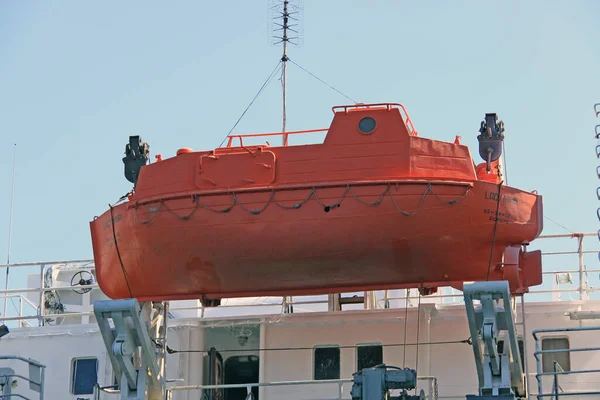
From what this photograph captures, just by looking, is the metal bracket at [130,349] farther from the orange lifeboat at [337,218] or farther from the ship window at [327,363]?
the ship window at [327,363]

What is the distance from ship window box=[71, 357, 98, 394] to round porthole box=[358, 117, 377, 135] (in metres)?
5.88

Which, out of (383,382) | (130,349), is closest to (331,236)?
(383,382)

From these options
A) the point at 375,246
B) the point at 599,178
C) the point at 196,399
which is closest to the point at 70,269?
the point at 196,399

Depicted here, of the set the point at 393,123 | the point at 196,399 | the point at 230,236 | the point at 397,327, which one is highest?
the point at 393,123

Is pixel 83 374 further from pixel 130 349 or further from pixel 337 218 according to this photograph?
pixel 337 218

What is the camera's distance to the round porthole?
1398 cm

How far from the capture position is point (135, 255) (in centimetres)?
1434

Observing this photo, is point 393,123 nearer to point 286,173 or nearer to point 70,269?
point 286,173

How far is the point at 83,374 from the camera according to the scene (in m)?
16.7

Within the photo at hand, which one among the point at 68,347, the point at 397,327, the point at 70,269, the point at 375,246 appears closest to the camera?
the point at 375,246

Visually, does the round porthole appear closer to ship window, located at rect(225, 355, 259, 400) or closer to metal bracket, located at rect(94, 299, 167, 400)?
metal bracket, located at rect(94, 299, 167, 400)

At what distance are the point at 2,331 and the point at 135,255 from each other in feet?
6.62

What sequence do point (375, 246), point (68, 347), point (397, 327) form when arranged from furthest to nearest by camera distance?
point (68, 347), point (397, 327), point (375, 246)

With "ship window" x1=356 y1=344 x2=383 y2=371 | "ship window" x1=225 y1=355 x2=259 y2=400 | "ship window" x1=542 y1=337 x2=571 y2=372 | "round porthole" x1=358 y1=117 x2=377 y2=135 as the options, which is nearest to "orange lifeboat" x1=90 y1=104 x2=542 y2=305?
"round porthole" x1=358 y1=117 x2=377 y2=135
